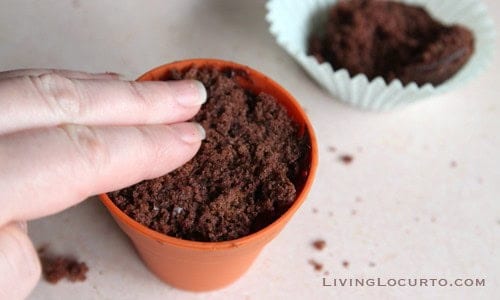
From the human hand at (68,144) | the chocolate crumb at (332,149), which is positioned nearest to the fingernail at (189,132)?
the human hand at (68,144)

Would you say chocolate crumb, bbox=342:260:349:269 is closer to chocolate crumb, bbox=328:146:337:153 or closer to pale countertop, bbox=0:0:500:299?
pale countertop, bbox=0:0:500:299

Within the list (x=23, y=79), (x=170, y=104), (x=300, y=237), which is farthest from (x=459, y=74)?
(x=23, y=79)

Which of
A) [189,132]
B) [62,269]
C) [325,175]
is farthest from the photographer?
[325,175]

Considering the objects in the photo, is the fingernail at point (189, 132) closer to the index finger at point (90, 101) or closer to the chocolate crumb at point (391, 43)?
the index finger at point (90, 101)

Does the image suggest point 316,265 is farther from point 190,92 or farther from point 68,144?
point 68,144

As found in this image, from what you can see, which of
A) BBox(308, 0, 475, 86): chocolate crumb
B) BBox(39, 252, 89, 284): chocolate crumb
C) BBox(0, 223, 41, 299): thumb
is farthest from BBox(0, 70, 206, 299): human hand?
BBox(308, 0, 475, 86): chocolate crumb

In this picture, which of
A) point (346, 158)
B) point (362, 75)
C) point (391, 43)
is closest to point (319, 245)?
point (346, 158)

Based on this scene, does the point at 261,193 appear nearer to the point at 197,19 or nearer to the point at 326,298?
the point at 326,298

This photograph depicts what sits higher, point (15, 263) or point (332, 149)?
point (15, 263)
